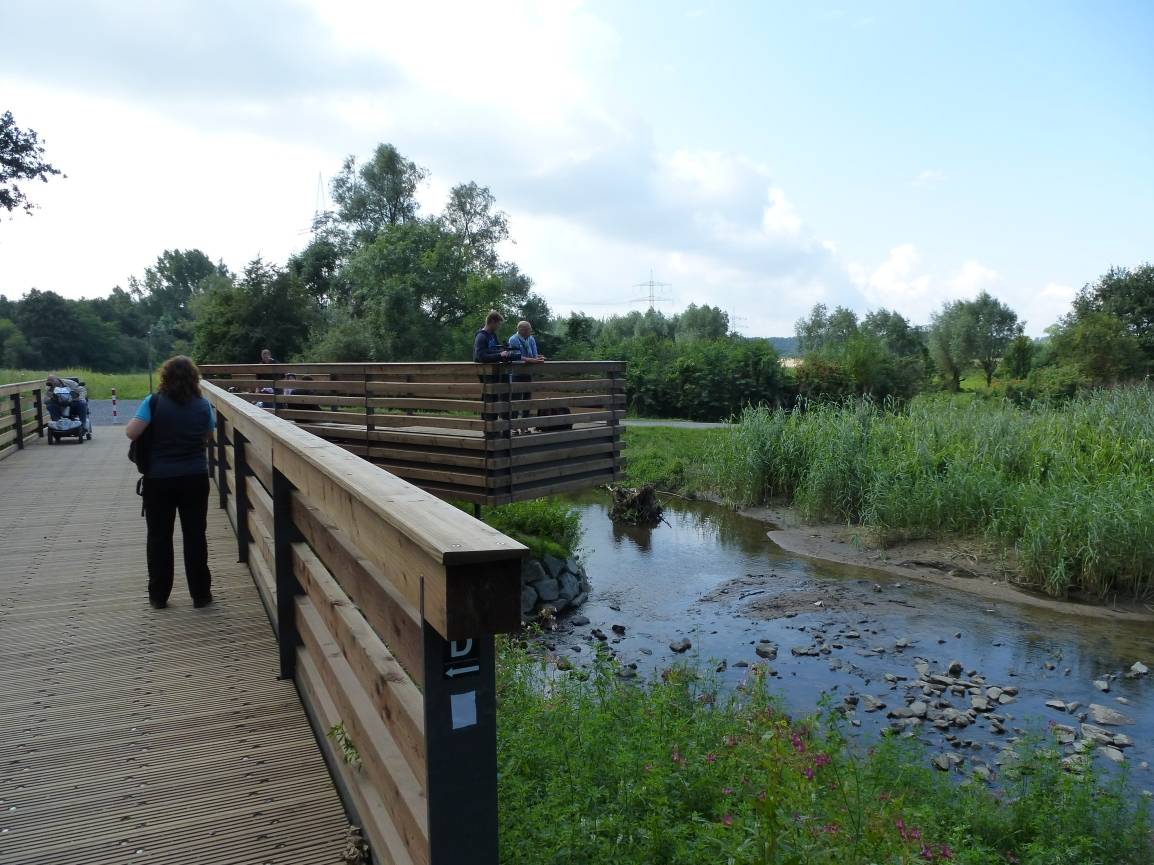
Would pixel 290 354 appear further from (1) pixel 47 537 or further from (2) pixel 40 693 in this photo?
(2) pixel 40 693

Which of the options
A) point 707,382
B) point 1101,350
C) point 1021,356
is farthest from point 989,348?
point 707,382

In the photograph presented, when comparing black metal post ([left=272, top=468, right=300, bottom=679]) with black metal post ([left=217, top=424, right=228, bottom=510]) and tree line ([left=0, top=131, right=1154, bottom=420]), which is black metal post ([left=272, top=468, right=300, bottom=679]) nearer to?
black metal post ([left=217, top=424, right=228, bottom=510])

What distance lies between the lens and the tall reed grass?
1199 centimetres

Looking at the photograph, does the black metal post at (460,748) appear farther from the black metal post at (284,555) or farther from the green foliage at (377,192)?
the green foliage at (377,192)

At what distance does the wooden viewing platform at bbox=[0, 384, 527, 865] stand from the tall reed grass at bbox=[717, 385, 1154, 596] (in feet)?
37.5

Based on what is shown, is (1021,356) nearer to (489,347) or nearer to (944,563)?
(944,563)

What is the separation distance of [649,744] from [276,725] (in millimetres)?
2011

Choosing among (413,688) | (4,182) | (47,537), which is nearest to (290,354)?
(4,182)

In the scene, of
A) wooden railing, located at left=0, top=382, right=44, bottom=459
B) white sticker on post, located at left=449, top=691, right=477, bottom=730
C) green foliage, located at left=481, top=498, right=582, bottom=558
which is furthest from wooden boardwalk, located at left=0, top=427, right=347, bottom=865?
wooden railing, located at left=0, top=382, right=44, bottom=459

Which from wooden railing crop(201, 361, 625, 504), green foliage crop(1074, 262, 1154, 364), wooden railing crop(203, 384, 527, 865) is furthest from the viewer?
green foliage crop(1074, 262, 1154, 364)

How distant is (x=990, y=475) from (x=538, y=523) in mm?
8300

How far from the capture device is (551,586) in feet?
36.4

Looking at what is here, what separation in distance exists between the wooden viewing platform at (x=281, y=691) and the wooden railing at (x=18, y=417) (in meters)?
8.97

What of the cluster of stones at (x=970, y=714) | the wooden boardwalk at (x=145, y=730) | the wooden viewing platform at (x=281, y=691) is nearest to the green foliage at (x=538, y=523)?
the cluster of stones at (x=970, y=714)
